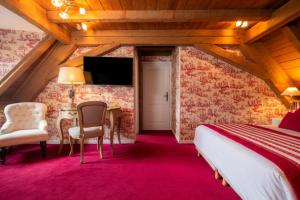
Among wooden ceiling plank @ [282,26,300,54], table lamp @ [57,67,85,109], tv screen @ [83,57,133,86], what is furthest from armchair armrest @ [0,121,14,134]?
wooden ceiling plank @ [282,26,300,54]

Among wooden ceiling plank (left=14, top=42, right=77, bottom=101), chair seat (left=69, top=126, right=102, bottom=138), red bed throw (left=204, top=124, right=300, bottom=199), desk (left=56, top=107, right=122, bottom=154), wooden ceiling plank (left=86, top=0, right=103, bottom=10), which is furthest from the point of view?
wooden ceiling plank (left=14, top=42, right=77, bottom=101)

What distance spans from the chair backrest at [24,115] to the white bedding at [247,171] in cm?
312

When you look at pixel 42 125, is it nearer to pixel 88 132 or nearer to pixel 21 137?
pixel 21 137

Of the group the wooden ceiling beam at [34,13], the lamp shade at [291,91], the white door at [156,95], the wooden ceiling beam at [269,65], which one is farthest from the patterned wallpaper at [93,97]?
the lamp shade at [291,91]

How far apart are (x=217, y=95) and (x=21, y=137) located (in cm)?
375

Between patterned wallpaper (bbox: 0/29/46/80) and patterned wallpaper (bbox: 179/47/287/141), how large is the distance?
9.57 feet

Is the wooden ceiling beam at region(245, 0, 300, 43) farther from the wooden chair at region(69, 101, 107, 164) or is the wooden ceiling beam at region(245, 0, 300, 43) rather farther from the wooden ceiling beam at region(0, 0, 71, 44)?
the wooden ceiling beam at region(0, 0, 71, 44)

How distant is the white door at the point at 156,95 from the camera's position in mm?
5699

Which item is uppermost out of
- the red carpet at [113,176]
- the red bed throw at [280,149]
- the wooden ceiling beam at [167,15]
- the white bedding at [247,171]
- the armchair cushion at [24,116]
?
the wooden ceiling beam at [167,15]

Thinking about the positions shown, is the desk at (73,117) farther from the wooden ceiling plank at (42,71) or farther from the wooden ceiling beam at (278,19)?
the wooden ceiling beam at (278,19)

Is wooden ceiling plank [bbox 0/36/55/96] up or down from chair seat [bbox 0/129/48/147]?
up

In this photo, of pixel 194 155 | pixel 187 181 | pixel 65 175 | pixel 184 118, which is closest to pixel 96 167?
A: pixel 65 175

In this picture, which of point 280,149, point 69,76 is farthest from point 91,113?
point 280,149

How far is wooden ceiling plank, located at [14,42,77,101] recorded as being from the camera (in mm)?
3975
